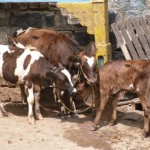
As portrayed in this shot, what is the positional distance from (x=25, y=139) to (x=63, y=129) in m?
0.90

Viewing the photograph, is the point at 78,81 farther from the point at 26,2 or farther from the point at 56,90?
the point at 26,2

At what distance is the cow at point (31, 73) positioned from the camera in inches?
365

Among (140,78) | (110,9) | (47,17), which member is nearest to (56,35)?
(47,17)

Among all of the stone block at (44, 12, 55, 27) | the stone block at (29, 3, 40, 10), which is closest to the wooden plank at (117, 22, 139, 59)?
the stone block at (44, 12, 55, 27)

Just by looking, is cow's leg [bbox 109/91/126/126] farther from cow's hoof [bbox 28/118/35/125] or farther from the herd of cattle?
cow's hoof [bbox 28/118/35/125]

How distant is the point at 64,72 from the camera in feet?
30.4

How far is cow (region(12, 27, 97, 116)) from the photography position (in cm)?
917

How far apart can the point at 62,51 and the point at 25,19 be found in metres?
1.66

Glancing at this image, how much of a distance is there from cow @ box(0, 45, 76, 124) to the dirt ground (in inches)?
15.8

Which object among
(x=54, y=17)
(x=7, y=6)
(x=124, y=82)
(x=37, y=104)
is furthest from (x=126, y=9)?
(x=37, y=104)

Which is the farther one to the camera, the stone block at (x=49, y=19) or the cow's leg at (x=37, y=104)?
the stone block at (x=49, y=19)

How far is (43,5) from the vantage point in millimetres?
10672

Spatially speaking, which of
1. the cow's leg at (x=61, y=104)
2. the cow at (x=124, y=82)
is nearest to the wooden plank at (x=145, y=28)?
the cow at (x=124, y=82)

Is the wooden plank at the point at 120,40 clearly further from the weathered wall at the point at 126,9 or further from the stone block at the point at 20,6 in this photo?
the stone block at the point at 20,6
